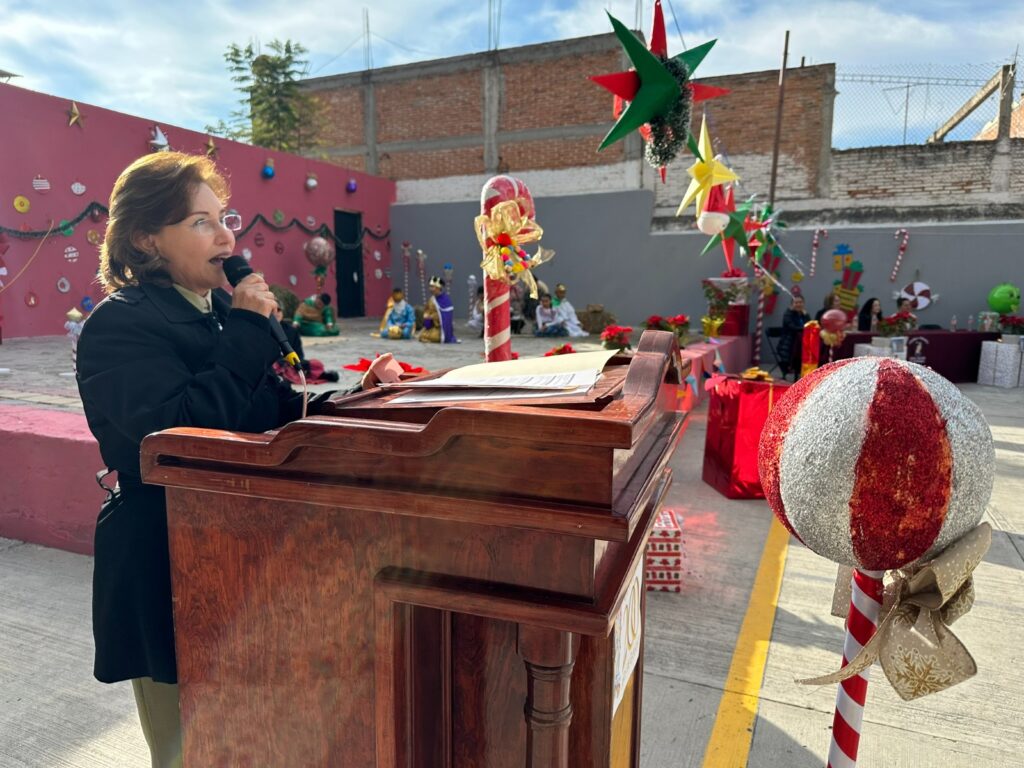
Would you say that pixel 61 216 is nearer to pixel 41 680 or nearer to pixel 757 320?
pixel 41 680

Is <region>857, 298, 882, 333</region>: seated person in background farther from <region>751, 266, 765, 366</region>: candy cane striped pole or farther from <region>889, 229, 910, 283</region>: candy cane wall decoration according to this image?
<region>751, 266, 765, 366</region>: candy cane striped pole

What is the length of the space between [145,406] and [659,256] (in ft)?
46.7

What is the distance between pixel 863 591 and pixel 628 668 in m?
0.49

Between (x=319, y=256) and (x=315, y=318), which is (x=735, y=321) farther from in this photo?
(x=319, y=256)

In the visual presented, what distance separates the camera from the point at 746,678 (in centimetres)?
237

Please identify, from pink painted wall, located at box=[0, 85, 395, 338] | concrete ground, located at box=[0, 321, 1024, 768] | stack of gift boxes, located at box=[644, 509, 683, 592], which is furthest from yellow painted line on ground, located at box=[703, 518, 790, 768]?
pink painted wall, located at box=[0, 85, 395, 338]

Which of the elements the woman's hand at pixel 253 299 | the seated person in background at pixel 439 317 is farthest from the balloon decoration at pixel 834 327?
the woman's hand at pixel 253 299

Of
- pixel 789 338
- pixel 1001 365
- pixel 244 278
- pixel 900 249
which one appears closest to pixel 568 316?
pixel 789 338

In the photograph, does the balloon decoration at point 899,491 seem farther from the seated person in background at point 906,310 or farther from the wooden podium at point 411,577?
the seated person in background at point 906,310

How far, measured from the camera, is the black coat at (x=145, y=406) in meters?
1.18

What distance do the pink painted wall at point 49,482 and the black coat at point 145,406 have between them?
215cm

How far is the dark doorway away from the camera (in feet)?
53.4

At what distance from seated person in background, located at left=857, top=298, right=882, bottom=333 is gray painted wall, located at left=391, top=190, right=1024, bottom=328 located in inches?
47.4

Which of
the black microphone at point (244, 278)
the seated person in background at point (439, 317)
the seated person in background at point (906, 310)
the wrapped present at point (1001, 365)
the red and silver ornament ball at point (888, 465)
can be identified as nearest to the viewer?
the red and silver ornament ball at point (888, 465)
